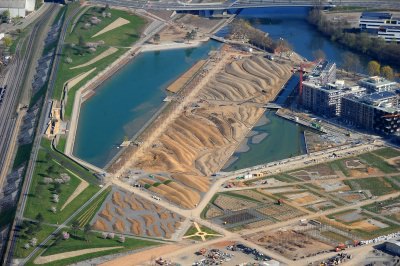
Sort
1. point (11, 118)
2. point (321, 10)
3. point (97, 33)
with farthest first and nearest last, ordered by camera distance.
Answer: point (321, 10)
point (97, 33)
point (11, 118)

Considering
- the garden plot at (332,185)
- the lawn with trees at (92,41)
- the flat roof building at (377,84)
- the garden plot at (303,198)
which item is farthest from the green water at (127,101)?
the flat roof building at (377,84)

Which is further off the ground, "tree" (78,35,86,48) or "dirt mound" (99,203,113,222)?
"tree" (78,35,86,48)

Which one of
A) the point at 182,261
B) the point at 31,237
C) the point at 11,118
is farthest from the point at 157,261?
the point at 11,118

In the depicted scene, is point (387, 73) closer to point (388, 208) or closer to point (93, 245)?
point (388, 208)

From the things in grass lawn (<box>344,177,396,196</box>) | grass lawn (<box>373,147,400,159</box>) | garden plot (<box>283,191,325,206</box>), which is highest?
grass lawn (<box>373,147,400,159</box>)

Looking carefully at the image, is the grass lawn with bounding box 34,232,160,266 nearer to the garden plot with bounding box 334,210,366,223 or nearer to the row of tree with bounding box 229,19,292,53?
the garden plot with bounding box 334,210,366,223

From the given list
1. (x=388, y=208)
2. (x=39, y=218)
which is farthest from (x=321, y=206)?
(x=39, y=218)

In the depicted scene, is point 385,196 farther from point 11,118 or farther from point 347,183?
point 11,118

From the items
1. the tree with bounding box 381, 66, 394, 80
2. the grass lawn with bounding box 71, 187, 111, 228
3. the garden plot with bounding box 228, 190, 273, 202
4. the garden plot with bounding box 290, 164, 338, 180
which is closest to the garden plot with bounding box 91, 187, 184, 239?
the grass lawn with bounding box 71, 187, 111, 228
